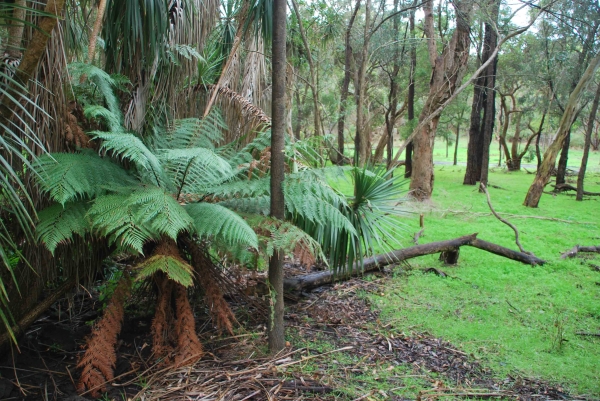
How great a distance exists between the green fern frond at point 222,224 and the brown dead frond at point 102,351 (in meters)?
0.71

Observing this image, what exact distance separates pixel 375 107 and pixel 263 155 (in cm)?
2132

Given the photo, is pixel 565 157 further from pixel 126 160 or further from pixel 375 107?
pixel 126 160

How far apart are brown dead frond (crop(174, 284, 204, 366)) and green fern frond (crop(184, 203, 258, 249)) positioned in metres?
0.57

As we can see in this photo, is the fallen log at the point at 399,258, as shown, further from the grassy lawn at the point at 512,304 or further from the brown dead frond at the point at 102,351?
the brown dead frond at the point at 102,351

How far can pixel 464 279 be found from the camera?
554 centimetres

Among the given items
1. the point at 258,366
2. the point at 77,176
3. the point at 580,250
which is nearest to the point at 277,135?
the point at 77,176

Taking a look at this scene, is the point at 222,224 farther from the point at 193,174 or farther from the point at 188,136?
the point at 188,136

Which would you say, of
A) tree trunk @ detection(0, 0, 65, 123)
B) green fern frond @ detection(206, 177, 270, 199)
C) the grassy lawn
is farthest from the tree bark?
tree trunk @ detection(0, 0, 65, 123)

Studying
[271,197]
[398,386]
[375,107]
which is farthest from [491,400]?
[375,107]

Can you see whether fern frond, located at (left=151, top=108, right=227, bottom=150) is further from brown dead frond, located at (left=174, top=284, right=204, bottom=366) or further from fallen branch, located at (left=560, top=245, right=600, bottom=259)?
fallen branch, located at (left=560, top=245, right=600, bottom=259)

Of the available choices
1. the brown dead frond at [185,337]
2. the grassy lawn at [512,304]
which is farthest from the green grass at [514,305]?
the brown dead frond at [185,337]

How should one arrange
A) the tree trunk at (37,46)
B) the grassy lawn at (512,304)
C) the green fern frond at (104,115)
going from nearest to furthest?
the tree trunk at (37,46)
the green fern frond at (104,115)
the grassy lawn at (512,304)

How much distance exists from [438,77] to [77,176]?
906cm

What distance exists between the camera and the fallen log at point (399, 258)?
4.65 meters
